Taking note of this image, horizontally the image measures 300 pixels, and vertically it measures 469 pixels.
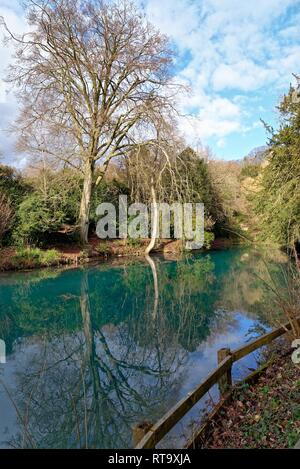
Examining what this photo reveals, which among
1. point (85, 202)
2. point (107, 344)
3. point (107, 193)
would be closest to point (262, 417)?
point (107, 344)

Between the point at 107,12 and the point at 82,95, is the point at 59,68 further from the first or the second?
the point at 107,12

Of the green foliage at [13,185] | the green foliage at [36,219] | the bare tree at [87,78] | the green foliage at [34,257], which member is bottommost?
the green foliage at [34,257]

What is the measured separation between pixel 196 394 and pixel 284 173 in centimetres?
840

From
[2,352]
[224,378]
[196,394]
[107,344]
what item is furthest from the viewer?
[107,344]

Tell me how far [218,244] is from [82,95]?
40.6ft

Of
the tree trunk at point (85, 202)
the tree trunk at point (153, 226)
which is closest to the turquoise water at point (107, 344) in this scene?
the tree trunk at point (85, 202)

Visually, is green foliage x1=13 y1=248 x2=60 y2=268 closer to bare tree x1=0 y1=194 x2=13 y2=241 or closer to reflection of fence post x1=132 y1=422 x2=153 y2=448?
bare tree x1=0 y1=194 x2=13 y2=241

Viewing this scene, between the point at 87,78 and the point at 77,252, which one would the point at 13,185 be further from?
the point at 87,78

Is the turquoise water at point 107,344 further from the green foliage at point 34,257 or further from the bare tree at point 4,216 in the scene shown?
the bare tree at point 4,216

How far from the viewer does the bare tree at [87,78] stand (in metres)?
13.7

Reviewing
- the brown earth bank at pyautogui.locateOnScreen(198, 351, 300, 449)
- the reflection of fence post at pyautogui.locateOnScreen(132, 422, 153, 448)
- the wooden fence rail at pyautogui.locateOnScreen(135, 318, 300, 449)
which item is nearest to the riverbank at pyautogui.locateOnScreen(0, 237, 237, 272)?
the wooden fence rail at pyautogui.locateOnScreen(135, 318, 300, 449)

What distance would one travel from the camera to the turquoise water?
3326 mm

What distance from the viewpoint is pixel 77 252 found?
Answer: 15031mm

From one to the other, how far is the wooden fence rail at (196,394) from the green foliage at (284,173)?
5812 millimetres
